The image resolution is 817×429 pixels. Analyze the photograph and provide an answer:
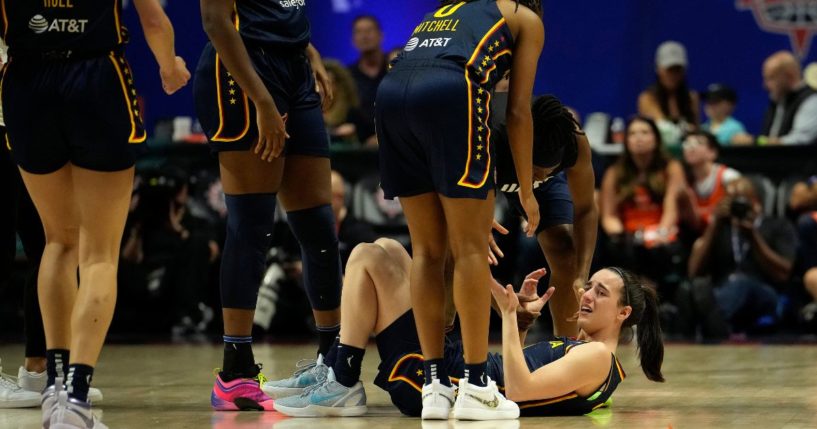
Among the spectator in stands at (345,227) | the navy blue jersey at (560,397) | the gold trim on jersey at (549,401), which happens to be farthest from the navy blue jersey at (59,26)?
the spectator in stands at (345,227)

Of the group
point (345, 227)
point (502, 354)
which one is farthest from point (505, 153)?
point (345, 227)

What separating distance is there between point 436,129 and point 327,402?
1.04 metres

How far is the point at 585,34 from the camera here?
36.7 ft

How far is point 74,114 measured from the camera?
12.3 feet

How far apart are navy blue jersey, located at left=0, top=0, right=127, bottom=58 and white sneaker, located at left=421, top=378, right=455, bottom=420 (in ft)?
4.77

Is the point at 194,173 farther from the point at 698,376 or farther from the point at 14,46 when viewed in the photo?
the point at 14,46

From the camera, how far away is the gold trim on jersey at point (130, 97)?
3814 millimetres

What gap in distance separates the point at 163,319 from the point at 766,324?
389 centimetres

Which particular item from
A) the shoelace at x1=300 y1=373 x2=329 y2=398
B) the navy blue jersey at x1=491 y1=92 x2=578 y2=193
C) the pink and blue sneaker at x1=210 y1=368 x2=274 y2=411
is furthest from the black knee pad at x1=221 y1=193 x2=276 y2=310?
the navy blue jersey at x1=491 y1=92 x2=578 y2=193

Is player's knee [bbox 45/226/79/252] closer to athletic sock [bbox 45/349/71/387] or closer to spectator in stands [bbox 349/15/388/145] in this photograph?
athletic sock [bbox 45/349/71/387]

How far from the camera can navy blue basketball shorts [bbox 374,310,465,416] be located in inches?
166

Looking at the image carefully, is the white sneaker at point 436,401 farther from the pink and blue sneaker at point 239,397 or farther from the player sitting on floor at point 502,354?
the pink and blue sneaker at point 239,397

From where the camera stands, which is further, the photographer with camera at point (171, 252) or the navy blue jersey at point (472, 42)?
the photographer with camera at point (171, 252)

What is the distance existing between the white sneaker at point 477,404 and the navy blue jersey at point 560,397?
0.55 feet
